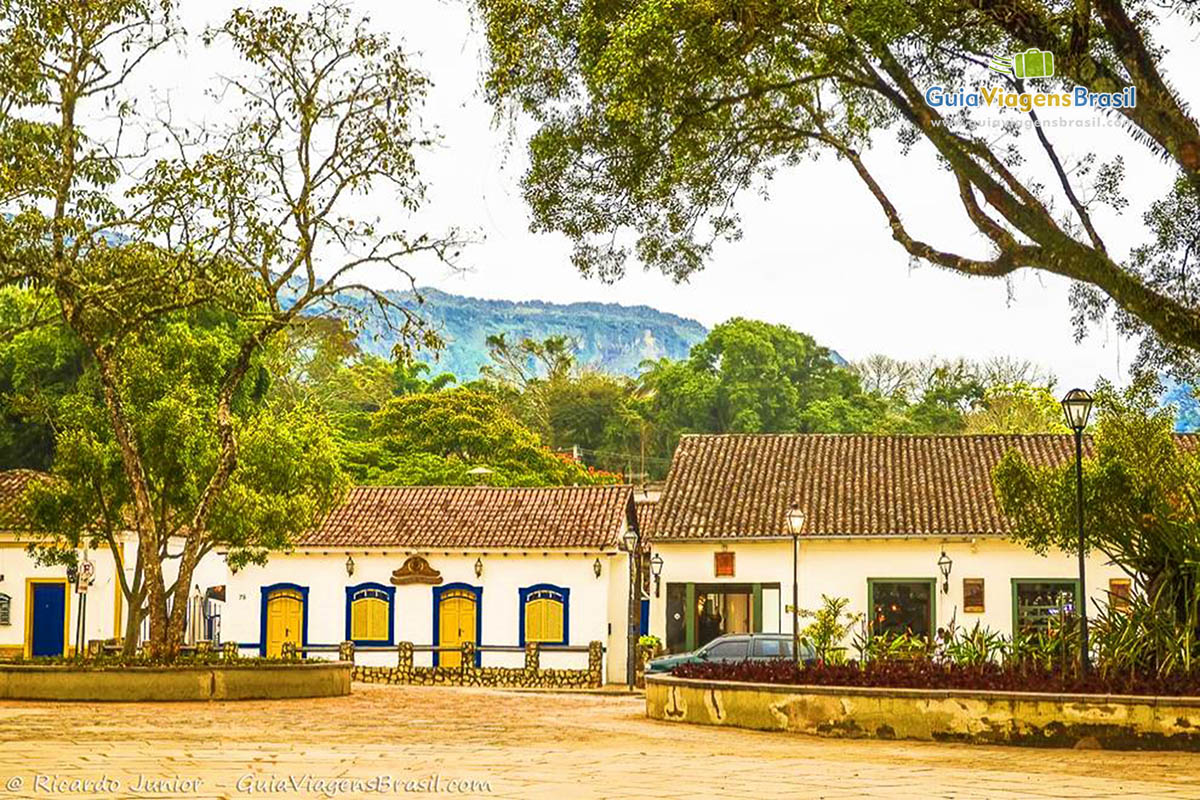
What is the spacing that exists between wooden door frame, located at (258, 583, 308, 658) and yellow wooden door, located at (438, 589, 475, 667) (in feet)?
9.28

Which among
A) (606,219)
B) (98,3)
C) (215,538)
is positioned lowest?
(215,538)

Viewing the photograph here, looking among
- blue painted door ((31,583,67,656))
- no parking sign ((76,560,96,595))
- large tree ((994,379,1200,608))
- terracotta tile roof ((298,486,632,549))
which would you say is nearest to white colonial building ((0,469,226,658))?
blue painted door ((31,583,67,656))

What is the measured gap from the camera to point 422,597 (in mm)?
33812

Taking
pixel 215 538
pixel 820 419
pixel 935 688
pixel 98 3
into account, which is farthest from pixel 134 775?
pixel 820 419

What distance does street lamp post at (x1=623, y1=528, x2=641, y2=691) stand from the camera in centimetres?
3045

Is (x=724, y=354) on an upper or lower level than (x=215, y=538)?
upper

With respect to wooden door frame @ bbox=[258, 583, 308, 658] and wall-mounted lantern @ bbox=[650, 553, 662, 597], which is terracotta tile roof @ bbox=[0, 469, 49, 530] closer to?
wooden door frame @ bbox=[258, 583, 308, 658]

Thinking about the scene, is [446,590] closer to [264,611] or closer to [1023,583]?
[264,611]

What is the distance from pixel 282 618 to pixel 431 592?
320 centimetres

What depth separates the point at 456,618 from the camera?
33719 millimetres

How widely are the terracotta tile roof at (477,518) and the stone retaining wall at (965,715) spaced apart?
16506mm

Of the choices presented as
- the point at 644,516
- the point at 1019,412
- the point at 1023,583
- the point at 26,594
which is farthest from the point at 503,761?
the point at 1019,412

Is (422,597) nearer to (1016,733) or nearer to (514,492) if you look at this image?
(514,492)

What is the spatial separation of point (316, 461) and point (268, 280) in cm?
375
